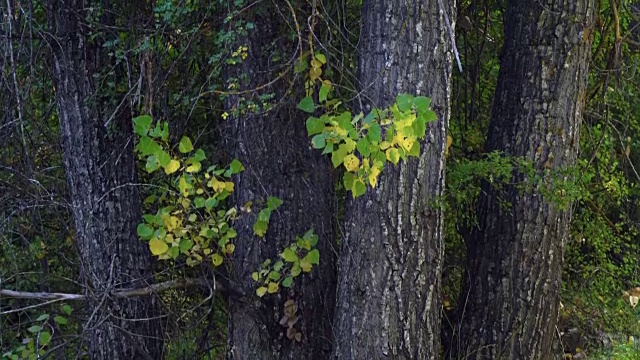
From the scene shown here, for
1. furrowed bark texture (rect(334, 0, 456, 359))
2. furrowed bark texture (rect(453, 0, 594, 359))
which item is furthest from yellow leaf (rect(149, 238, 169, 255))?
furrowed bark texture (rect(453, 0, 594, 359))

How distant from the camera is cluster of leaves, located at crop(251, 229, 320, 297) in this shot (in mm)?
5129

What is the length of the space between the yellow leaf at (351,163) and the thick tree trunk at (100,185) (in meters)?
2.15

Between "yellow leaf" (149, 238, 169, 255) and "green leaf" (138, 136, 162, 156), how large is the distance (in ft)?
1.80

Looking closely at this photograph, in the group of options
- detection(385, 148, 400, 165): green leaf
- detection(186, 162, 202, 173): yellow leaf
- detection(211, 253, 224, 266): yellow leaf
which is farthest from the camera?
detection(211, 253, 224, 266): yellow leaf

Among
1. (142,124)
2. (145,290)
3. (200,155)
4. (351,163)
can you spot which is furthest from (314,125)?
(145,290)

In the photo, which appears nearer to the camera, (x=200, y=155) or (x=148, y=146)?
(x=148, y=146)

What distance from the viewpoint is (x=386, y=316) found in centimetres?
495

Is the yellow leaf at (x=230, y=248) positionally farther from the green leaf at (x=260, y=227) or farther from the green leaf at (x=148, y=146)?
the green leaf at (x=148, y=146)

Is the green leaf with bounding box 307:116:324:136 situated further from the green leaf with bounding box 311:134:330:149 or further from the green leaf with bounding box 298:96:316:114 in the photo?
the green leaf with bounding box 298:96:316:114

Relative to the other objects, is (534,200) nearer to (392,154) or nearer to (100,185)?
(392,154)

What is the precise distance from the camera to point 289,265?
5.36 meters

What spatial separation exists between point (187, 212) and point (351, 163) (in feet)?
4.18

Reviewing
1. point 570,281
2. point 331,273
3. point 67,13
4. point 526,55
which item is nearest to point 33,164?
point 67,13

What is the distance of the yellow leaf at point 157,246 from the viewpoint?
16.3 ft
